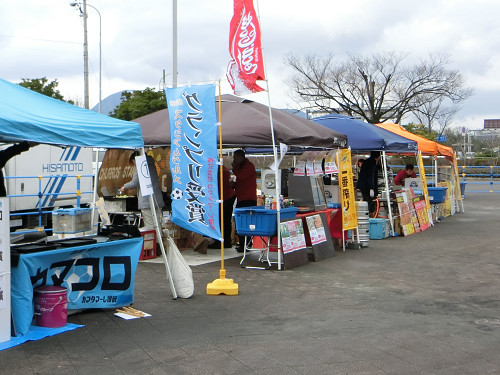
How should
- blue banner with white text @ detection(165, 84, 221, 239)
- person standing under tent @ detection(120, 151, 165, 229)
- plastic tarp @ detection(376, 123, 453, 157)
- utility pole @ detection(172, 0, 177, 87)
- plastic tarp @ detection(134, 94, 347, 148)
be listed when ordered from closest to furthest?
blue banner with white text @ detection(165, 84, 221, 239) → person standing under tent @ detection(120, 151, 165, 229) → plastic tarp @ detection(134, 94, 347, 148) → plastic tarp @ detection(376, 123, 453, 157) → utility pole @ detection(172, 0, 177, 87)

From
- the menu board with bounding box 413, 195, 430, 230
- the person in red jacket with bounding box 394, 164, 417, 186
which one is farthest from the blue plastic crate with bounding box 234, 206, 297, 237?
the person in red jacket with bounding box 394, 164, 417, 186

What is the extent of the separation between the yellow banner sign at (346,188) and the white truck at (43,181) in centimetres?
604

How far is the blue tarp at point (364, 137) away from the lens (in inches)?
535

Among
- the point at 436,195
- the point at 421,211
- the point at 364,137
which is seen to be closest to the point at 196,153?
the point at 364,137

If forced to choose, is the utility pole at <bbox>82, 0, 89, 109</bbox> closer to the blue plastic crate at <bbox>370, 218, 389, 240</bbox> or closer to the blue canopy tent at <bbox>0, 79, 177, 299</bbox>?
the blue plastic crate at <bbox>370, 218, 389, 240</bbox>

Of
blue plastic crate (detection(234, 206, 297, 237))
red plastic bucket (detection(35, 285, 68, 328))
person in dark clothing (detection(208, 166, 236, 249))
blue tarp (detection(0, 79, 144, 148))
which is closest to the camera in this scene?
blue tarp (detection(0, 79, 144, 148))

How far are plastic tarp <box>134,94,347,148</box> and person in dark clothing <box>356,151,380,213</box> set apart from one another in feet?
11.7

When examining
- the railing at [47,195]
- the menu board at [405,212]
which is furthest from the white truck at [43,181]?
the menu board at [405,212]

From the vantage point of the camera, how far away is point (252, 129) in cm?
962

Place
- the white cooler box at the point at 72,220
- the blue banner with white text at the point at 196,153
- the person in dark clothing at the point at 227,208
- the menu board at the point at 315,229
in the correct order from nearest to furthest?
the blue banner with white text at the point at 196,153, the menu board at the point at 315,229, the white cooler box at the point at 72,220, the person in dark clothing at the point at 227,208

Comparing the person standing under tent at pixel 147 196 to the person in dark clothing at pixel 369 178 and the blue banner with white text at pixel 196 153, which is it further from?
the person in dark clothing at pixel 369 178

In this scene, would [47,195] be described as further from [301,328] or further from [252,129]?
[301,328]

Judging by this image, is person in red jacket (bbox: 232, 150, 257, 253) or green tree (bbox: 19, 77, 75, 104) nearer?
person in red jacket (bbox: 232, 150, 257, 253)

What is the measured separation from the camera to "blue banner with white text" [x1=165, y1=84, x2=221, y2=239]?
287 inches
